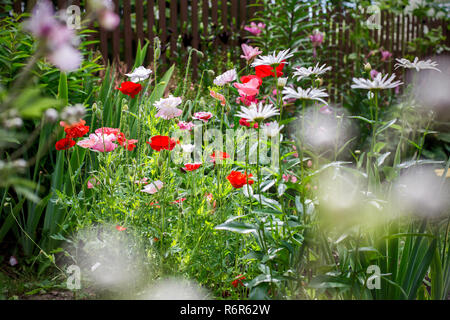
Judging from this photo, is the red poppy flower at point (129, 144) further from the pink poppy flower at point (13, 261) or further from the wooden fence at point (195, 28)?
the wooden fence at point (195, 28)

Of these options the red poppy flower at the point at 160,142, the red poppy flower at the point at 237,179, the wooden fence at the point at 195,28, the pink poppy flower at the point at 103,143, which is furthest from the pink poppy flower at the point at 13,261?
the wooden fence at the point at 195,28

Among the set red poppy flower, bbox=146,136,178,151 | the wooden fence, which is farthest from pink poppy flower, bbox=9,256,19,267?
the wooden fence

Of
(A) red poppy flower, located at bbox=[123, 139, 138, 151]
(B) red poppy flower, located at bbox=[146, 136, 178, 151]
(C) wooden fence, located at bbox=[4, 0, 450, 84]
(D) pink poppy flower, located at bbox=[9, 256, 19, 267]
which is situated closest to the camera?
(B) red poppy flower, located at bbox=[146, 136, 178, 151]

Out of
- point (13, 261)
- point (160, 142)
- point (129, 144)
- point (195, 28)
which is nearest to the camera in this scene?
point (160, 142)

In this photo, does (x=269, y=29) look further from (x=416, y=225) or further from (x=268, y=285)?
(x=268, y=285)

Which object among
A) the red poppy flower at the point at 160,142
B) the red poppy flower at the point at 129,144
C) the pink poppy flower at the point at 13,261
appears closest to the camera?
the red poppy flower at the point at 160,142

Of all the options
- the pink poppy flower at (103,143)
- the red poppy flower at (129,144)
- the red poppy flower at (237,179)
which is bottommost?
the red poppy flower at (237,179)

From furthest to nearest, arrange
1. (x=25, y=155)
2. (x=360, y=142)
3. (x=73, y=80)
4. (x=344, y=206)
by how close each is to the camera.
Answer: (x=360, y=142), (x=73, y=80), (x=25, y=155), (x=344, y=206)

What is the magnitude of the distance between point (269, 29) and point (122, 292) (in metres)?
2.66

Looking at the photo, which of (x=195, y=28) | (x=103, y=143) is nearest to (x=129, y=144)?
(x=103, y=143)

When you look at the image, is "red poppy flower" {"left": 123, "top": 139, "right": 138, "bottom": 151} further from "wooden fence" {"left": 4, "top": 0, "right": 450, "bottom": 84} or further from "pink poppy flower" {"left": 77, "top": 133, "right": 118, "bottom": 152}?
"wooden fence" {"left": 4, "top": 0, "right": 450, "bottom": 84}

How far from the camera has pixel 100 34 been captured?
12.6 ft

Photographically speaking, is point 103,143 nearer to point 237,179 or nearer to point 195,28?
point 237,179
